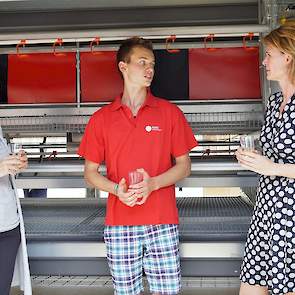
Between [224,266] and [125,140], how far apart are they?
96 cm

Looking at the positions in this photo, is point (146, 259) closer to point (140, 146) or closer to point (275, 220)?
point (140, 146)

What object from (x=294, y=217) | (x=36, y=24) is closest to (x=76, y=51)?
(x=36, y=24)

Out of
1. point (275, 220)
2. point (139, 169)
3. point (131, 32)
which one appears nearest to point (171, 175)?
point (139, 169)

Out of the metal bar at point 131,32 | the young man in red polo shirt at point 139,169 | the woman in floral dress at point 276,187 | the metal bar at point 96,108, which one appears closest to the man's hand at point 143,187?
the young man in red polo shirt at point 139,169

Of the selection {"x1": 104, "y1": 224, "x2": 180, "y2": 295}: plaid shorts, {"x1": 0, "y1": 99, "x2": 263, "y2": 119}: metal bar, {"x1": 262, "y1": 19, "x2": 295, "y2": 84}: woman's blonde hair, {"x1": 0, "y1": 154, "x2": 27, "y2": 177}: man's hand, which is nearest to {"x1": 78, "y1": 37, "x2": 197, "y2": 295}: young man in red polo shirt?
{"x1": 104, "y1": 224, "x2": 180, "y2": 295}: plaid shorts

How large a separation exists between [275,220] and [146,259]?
25.1 inches

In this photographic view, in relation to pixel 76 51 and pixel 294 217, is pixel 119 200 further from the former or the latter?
pixel 76 51

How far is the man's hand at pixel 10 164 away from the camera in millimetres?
1873

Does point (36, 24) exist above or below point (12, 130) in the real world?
above

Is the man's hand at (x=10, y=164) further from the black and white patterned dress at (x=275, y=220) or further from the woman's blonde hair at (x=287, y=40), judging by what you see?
the woman's blonde hair at (x=287, y=40)

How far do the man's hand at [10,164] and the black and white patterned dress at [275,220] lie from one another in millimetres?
1006

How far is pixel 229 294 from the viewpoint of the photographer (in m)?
3.30

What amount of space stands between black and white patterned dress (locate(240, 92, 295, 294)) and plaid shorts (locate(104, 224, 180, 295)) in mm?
346

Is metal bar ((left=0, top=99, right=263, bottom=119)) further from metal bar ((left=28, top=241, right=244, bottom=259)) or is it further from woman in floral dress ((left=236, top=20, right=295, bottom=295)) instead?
woman in floral dress ((left=236, top=20, right=295, bottom=295))
